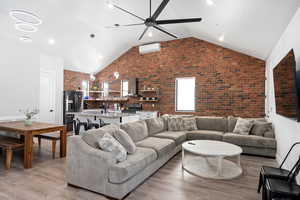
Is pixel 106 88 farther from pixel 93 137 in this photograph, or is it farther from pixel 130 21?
pixel 93 137

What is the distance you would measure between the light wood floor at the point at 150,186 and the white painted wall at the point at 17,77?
2.07 m

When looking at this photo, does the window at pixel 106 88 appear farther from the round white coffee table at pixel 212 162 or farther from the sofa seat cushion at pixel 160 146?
the round white coffee table at pixel 212 162

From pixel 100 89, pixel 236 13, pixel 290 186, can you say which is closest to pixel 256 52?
pixel 236 13

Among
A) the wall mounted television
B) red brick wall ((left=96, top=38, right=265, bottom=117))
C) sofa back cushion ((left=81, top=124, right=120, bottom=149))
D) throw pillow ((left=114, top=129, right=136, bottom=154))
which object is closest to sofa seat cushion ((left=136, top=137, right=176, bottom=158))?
throw pillow ((left=114, top=129, right=136, bottom=154))

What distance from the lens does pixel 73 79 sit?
735 cm

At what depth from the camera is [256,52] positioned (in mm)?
4852

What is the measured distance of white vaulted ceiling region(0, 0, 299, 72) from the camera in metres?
3.13

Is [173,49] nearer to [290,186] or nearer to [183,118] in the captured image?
[183,118]

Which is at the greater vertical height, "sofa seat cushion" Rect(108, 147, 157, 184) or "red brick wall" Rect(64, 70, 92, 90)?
"red brick wall" Rect(64, 70, 92, 90)

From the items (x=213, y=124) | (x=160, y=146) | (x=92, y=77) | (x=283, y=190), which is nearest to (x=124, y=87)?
(x=92, y=77)

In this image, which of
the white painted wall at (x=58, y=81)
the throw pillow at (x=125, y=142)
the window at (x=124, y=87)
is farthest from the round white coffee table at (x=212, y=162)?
the white painted wall at (x=58, y=81)

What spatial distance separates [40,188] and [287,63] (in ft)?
13.2

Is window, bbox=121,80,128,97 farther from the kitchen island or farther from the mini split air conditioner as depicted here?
the kitchen island

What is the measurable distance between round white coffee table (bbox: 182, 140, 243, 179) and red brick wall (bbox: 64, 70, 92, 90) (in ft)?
19.1
